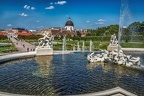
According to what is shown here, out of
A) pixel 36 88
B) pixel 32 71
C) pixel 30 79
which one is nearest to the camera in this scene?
pixel 36 88

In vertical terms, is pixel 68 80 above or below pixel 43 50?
below

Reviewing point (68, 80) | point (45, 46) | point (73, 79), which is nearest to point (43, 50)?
point (45, 46)

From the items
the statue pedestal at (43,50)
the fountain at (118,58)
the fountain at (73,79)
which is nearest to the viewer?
the fountain at (73,79)

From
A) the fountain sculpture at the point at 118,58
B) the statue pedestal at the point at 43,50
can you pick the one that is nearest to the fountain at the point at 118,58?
the fountain sculpture at the point at 118,58

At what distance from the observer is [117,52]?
20312 mm

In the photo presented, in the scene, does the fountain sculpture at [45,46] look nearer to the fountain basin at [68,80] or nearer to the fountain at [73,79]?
the fountain at [73,79]

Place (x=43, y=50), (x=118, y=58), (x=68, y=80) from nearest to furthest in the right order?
(x=68, y=80)
(x=118, y=58)
(x=43, y=50)

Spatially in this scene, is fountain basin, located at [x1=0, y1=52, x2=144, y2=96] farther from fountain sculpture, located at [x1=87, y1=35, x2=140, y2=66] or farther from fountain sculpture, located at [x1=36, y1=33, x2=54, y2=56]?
fountain sculpture, located at [x1=36, y1=33, x2=54, y2=56]

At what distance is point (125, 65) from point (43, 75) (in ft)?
22.1

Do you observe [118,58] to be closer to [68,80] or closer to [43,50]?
[68,80]

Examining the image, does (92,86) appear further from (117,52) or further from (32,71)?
(117,52)

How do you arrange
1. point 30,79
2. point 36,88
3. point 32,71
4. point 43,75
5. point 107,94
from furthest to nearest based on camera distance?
1. point 32,71
2. point 43,75
3. point 30,79
4. point 36,88
5. point 107,94

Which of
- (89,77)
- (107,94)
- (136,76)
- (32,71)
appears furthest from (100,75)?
(107,94)

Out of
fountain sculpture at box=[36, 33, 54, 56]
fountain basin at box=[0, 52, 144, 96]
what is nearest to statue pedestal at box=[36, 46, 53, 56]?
fountain sculpture at box=[36, 33, 54, 56]
